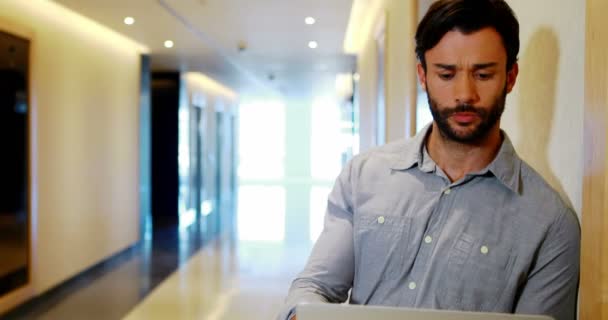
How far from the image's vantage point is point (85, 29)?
7.29 metres

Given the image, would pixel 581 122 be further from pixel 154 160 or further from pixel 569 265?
pixel 154 160

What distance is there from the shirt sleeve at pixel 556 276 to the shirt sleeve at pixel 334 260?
1.37ft

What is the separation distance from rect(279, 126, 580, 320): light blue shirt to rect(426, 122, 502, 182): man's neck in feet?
0.09

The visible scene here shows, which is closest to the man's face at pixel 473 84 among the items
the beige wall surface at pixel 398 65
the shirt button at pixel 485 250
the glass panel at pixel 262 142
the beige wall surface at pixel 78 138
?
the shirt button at pixel 485 250

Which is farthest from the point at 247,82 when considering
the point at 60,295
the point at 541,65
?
the point at 541,65

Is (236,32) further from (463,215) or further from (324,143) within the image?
(324,143)

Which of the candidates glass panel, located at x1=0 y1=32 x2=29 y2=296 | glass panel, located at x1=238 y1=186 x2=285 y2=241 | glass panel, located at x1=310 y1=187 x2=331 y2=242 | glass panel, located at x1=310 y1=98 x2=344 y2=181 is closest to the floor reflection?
glass panel, located at x1=0 y1=32 x2=29 y2=296

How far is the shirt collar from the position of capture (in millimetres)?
1390

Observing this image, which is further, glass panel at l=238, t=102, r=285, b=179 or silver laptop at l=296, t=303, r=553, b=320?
glass panel at l=238, t=102, r=285, b=179

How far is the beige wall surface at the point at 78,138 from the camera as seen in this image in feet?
19.8

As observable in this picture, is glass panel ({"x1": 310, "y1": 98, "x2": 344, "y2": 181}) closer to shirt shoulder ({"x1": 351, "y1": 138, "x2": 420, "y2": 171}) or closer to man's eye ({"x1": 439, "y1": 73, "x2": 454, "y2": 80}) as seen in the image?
shirt shoulder ({"x1": 351, "y1": 138, "x2": 420, "y2": 171})

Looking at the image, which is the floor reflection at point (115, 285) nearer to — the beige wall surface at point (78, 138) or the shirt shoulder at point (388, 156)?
the beige wall surface at point (78, 138)

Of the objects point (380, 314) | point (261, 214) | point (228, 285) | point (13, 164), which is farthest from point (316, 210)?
point (380, 314)

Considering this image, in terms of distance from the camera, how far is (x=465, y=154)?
1442 mm
